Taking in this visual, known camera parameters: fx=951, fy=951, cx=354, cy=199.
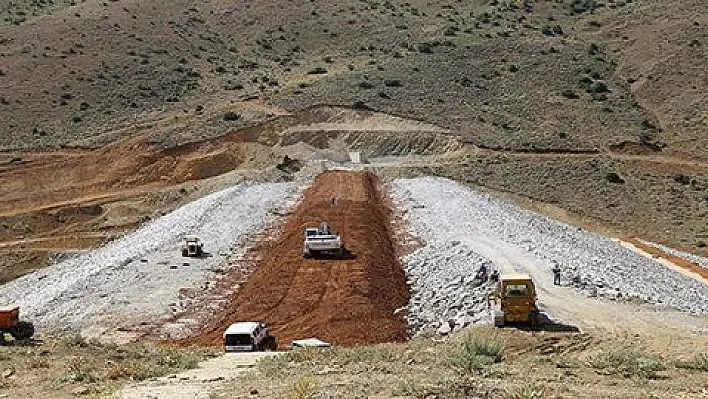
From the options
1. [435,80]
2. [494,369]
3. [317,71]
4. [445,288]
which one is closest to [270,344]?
[445,288]

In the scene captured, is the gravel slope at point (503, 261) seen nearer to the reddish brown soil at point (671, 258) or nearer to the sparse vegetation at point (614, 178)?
the reddish brown soil at point (671, 258)

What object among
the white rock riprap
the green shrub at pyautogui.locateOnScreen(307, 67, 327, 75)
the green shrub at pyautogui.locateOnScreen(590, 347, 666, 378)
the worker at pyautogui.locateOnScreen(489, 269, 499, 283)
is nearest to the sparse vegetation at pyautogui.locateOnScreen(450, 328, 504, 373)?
the green shrub at pyautogui.locateOnScreen(590, 347, 666, 378)

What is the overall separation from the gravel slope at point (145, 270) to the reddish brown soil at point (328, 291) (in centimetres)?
195

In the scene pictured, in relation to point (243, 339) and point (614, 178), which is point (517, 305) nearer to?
point (243, 339)

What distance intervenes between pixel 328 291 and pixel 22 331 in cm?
927

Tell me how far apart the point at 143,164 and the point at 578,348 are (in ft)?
142

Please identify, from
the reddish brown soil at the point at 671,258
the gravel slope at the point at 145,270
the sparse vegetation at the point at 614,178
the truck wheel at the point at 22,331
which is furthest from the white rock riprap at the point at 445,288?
the sparse vegetation at the point at 614,178

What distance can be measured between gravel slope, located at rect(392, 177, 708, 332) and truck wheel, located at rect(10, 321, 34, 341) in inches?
403

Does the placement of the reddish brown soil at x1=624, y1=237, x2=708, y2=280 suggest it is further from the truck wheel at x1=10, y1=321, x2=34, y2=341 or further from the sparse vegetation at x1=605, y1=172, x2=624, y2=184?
the truck wheel at x1=10, y1=321, x2=34, y2=341

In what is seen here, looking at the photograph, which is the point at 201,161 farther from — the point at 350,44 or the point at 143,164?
the point at 350,44

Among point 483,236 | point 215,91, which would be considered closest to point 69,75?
point 215,91

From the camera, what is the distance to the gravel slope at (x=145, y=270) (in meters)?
28.3

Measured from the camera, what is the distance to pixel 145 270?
109ft

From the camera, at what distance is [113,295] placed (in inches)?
1177
